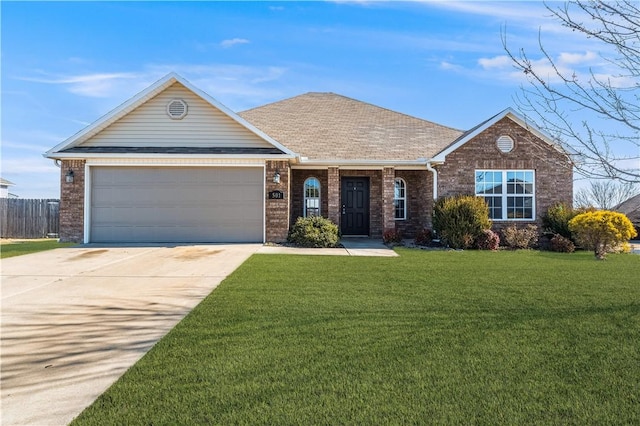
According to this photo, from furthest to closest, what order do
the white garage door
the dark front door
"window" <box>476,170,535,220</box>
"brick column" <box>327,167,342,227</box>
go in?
1. the dark front door
2. "brick column" <box>327,167,342,227</box>
3. "window" <box>476,170,535,220</box>
4. the white garage door

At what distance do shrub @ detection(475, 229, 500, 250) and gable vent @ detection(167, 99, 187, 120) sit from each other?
419 inches

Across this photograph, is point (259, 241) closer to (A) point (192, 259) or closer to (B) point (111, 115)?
(A) point (192, 259)

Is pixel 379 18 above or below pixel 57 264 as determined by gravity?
above

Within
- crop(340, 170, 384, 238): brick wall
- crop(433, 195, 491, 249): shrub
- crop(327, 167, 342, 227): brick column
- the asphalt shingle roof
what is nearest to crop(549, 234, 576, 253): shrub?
crop(433, 195, 491, 249): shrub

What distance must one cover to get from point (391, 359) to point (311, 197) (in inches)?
530

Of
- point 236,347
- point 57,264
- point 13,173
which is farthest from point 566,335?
point 13,173

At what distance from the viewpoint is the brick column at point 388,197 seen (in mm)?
15742

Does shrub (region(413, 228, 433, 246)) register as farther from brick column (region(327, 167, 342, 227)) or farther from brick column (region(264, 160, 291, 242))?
brick column (region(264, 160, 291, 242))

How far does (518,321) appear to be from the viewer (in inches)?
199

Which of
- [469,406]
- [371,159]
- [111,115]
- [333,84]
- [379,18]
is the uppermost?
[333,84]

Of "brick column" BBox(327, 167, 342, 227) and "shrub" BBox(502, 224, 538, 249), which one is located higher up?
"brick column" BBox(327, 167, 342, 227)

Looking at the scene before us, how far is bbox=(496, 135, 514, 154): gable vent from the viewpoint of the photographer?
15164 mm

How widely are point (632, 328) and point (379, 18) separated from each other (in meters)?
9.05

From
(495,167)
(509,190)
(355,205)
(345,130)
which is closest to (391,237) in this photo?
(355,205)
